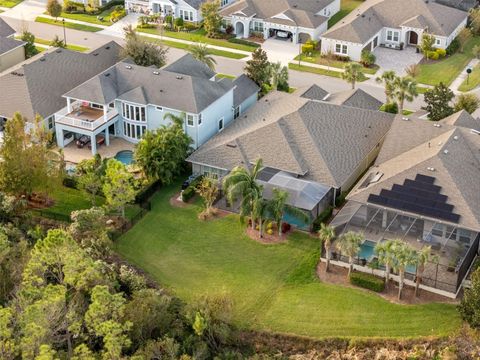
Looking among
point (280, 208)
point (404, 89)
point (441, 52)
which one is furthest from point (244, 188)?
point (441, 52)

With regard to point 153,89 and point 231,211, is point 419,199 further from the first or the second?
point 153,89

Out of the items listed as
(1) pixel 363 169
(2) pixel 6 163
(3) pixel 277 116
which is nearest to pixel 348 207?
(1) pixel 363 169

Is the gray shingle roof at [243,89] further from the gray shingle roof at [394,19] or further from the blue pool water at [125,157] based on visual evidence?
the gray shingle roof at [394,19]

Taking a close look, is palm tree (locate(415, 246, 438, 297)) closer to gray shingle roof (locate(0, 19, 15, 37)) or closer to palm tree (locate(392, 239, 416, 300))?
palm tree (locate(392, 239, 416, 300))

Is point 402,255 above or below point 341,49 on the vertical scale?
above

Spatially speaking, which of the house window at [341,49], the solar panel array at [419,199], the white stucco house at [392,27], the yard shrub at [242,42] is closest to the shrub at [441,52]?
the white stucco house at [392,27]

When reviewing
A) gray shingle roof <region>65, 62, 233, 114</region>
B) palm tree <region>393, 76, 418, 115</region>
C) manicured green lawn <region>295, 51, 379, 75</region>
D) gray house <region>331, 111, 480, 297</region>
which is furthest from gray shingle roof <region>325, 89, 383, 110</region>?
manicured green lawn <region>295, 51, 379, 75</region>
